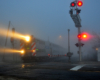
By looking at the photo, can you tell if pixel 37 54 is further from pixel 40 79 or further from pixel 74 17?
pixel 40 79

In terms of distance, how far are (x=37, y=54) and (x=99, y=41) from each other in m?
21.2

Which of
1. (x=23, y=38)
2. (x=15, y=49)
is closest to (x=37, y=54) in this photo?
(x=23, y=38)

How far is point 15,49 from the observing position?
26828 mm

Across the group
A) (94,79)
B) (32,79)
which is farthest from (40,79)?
(94,79)

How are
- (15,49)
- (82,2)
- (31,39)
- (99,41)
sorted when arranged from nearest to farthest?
(82,2) → (31,39) → (15,49) → (99,41)

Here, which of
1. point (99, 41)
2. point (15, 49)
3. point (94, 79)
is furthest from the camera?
point (99, 41)

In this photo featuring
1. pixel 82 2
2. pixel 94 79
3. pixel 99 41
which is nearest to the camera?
pixel 94 79

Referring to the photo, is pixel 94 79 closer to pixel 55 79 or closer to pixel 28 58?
pixel 55 79

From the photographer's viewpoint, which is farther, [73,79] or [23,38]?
[23,38]

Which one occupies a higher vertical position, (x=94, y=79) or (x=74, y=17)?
(x=74, y=17)

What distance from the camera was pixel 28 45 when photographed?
19.4m

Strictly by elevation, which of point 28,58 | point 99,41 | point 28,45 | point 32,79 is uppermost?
point 99,41

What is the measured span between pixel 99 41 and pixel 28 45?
22.1 m

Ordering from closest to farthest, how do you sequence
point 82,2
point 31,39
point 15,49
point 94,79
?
point 94,79 < point 82,2 < point 31,39 < point 15,49
